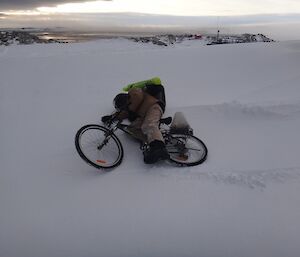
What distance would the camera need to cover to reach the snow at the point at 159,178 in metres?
3.82

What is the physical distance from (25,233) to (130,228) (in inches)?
49.8

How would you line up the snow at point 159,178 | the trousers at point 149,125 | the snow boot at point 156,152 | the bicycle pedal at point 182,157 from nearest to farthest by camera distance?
the snow at point 159,178 < the snow boot at point 156,152 < the trousers at point 149,125 < the bicycle pedal at point 182,157

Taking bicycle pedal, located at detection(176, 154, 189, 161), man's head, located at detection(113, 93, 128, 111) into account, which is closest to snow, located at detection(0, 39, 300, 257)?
bicycle pedal, located at detection(176, 154, 189, 161)

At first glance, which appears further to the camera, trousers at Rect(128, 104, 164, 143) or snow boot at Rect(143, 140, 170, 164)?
trousers at Rect(128, 104, 164, 143)

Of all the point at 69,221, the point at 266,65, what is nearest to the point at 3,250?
the point at 69,221

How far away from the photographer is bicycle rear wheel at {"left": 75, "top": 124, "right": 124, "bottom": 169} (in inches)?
201

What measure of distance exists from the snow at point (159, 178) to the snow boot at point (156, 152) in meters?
0.19

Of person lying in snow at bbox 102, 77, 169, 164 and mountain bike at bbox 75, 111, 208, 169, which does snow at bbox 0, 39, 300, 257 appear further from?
person lying in snow at bbox 102, 77, 169, 164

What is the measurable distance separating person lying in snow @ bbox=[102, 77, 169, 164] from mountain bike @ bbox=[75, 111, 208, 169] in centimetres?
14

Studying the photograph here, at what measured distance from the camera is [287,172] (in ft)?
16.1

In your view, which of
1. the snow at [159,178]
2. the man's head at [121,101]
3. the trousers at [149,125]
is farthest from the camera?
the man's head at [121,101]

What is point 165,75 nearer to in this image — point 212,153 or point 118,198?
point 212,153

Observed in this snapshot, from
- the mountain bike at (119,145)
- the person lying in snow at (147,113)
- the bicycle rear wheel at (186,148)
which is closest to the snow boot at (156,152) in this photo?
the person lying in snow at (147,113)

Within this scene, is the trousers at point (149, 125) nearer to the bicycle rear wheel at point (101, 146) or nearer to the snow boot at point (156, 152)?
the snow boot at point (156, 152)
